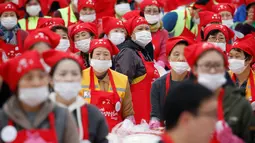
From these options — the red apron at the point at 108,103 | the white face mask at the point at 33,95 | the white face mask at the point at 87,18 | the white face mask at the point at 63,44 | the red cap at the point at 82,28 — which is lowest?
the red apron at the point at 108,103

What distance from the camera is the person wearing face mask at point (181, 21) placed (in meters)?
17.1

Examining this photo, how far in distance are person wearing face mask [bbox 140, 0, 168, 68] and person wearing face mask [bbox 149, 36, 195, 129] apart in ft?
12.9

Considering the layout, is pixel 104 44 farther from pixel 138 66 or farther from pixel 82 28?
pixel 82 28

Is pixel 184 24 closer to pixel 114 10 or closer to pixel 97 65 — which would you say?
pixel 114 10

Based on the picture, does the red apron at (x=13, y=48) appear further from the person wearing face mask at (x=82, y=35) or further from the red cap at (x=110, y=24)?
the red cap at (x=110, y=24)

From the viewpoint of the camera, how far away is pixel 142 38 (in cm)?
1358

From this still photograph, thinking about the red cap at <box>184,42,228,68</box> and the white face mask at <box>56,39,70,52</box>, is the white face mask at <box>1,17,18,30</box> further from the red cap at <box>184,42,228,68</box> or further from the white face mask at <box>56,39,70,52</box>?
the red cap at <box>184,42,228,68</box>

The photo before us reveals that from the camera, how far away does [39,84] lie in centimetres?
729

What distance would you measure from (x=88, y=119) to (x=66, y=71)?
1.63ft

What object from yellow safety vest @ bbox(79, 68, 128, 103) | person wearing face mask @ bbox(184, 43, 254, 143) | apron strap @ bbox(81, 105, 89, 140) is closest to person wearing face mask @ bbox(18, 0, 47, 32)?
yellow safety vest @ bbox(79, 68, 128, 103)

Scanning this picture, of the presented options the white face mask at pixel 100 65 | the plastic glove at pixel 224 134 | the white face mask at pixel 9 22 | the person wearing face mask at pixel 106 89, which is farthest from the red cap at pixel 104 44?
the white face mask at pixel 9 22

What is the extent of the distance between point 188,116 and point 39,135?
171cm

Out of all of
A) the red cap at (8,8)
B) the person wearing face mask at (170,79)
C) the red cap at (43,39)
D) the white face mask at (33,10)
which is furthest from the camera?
A: the white face mask at (33,10)

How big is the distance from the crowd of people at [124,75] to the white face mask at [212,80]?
13mm
